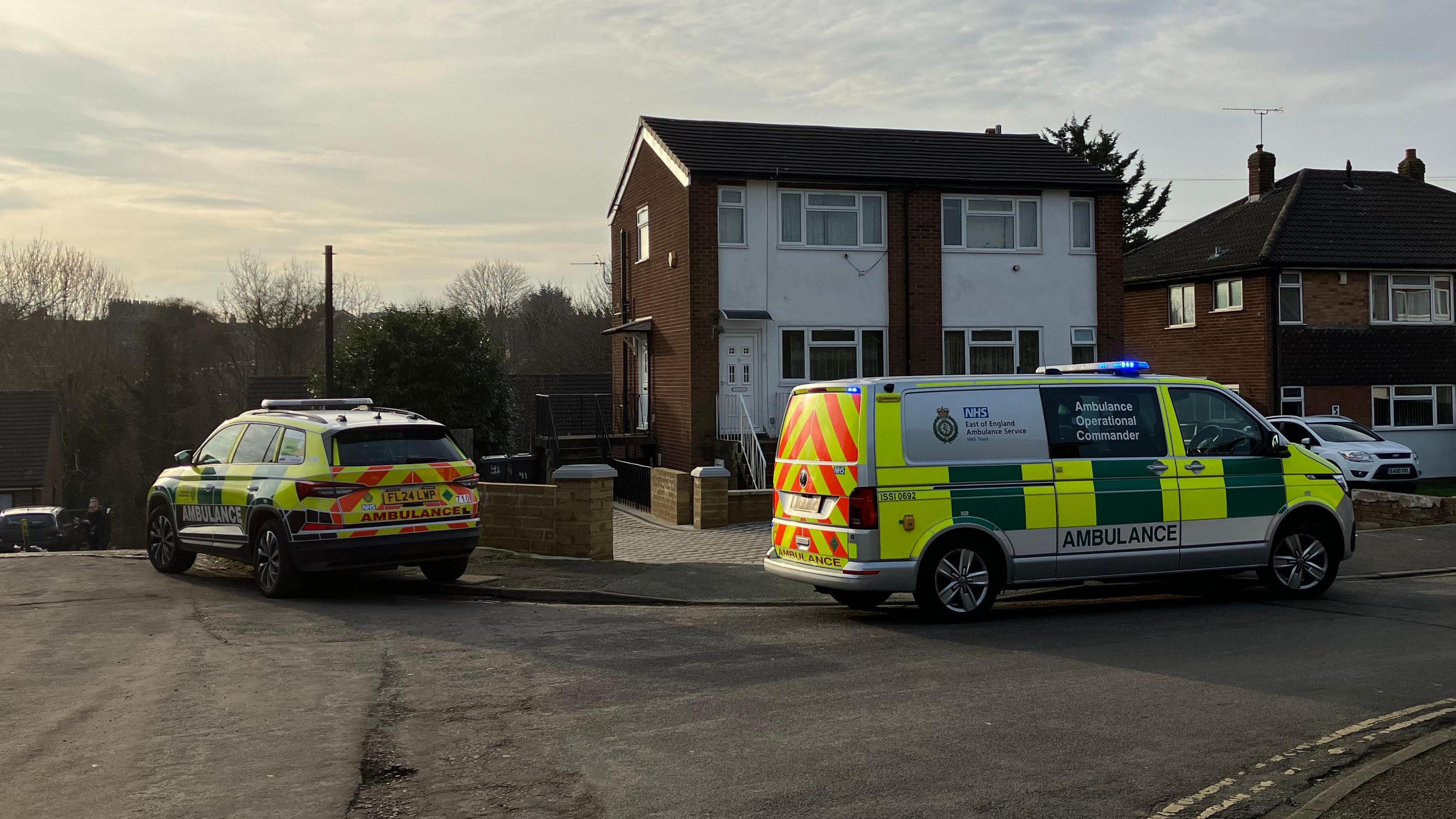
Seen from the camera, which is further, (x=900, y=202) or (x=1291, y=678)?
(x=900, y=202)

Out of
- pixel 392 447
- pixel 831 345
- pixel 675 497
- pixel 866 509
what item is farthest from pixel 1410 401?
pixel 392 447

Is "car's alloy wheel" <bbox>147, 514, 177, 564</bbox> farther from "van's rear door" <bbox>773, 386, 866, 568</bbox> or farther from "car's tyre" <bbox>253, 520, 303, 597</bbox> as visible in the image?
"van's rear door" <bbox>773, 386, 866, 568</bbox>

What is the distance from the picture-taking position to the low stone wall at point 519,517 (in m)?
14.5

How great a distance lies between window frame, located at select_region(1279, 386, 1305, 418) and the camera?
3112 cm

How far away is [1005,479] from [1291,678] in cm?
295

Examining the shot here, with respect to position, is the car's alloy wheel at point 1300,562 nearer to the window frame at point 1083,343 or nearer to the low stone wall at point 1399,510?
the low stone wall at point 1399,510

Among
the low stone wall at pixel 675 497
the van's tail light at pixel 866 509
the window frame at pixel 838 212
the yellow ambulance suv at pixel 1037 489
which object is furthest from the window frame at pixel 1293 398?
the van's tail light at pixel 866 509

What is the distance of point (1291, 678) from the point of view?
7531 mm

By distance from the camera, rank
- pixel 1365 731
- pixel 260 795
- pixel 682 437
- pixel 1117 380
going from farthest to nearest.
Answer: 1. pixel 682 437
2. pixel 1117 380
3. pixel 1365 731
4. pixel 260 795

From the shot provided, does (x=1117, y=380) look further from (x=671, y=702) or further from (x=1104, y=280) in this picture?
(x=1104, y=280)

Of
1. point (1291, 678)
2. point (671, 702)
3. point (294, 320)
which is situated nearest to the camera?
point (671, 702)

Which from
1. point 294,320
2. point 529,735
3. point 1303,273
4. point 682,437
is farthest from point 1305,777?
point 294,320

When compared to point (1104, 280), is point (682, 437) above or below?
below

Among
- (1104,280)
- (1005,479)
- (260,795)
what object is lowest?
(260,795)
